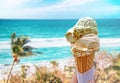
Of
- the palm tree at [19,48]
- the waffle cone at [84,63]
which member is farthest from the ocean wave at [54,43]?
the waffle cone at [84,63]

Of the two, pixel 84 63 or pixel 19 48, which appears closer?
pixel 84 63

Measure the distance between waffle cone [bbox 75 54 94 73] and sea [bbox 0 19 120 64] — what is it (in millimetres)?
4046

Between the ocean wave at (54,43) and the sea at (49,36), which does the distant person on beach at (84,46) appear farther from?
the ocean wave at (54,43)

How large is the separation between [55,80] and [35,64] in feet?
2.11

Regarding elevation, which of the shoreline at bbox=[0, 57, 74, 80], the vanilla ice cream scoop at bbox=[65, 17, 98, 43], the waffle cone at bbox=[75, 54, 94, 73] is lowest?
the shoreline at bbox=[0, 57, 74, 80]

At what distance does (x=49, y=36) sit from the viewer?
20.6 feet

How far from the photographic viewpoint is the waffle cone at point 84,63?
5.02 ft

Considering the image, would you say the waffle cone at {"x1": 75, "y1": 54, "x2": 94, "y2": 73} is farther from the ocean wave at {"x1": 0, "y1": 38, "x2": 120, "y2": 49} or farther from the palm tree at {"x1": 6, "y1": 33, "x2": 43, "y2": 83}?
the ocean wave at {"x1": 0, "y1": 38, "x2": 120, "y2": 49}

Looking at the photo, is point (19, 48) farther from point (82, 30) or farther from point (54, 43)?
point (82, 30)

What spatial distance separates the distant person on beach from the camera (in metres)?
1.50

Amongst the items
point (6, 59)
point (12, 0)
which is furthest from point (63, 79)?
point (12, 0)

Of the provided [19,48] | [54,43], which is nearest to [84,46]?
[19,48]

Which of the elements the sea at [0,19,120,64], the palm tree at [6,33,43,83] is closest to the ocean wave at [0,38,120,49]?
the sea at [0,19,120,64]

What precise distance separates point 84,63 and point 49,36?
15.6ft
